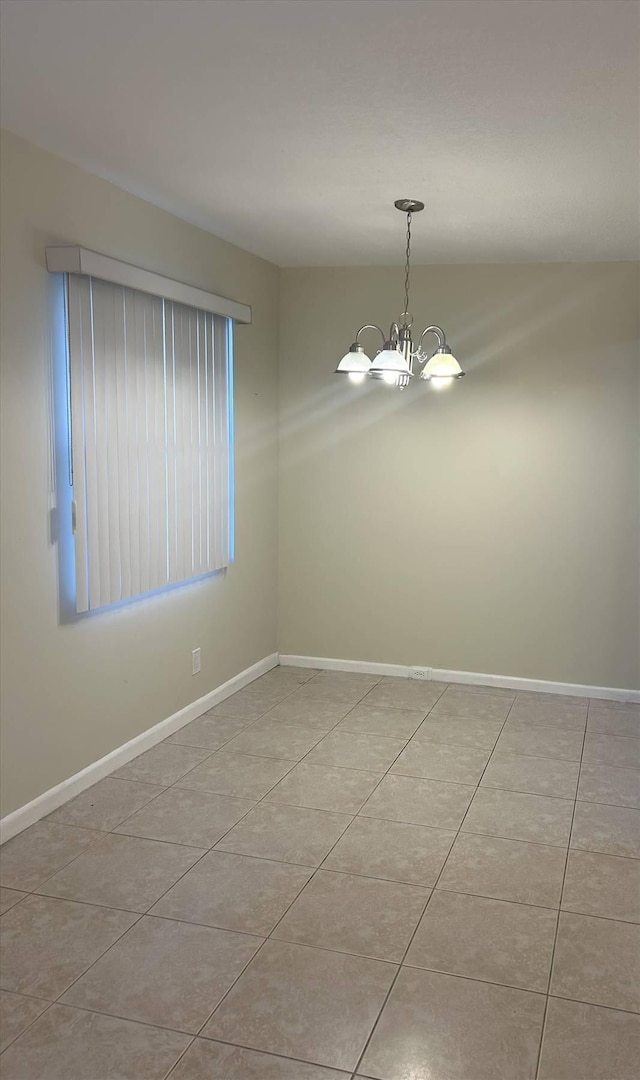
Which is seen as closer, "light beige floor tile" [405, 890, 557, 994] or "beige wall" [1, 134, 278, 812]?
"light beige floor tile" [405, 890, 557, 994]

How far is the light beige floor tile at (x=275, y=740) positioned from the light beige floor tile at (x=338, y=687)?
0.49 meters

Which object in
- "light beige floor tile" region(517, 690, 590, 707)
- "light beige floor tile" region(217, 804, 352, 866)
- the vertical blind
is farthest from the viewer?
"light beige floor tile" region(517, 690, 590, 707)

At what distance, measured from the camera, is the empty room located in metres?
2.19

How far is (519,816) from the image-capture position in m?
3.34

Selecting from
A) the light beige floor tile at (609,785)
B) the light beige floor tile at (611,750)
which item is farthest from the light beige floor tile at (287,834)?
the light beige floor tile at (611,750)

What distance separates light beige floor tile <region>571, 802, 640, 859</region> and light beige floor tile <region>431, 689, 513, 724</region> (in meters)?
1.08

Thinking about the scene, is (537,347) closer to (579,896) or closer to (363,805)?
(363,805)

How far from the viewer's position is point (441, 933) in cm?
255

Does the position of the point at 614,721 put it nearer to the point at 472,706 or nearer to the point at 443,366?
the point at 472,706

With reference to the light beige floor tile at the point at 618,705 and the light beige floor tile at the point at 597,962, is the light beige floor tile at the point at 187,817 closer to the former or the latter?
the light beige floor tile at the point at 597,962

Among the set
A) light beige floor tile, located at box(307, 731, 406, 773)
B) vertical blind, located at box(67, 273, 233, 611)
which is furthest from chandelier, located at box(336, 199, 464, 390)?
light beige floor tile, located at box(307, 731, 406, 773)

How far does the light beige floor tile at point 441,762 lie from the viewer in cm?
373

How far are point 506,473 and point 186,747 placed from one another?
2.35 meters

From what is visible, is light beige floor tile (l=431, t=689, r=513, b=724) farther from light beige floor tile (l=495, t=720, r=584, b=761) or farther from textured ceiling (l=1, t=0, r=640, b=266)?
textured ceiling (l=1, t=0, r=640, b=266)
